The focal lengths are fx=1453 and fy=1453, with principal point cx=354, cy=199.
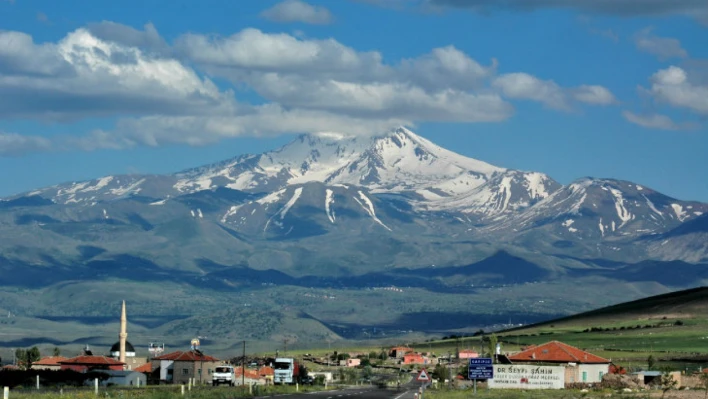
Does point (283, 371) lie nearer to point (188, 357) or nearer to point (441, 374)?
point (441, 374)

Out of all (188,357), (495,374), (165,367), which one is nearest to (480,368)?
(495,374)

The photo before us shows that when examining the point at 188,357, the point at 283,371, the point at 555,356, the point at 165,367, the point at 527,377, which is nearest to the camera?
the point at 527,377

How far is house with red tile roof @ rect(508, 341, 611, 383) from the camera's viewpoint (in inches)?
5428

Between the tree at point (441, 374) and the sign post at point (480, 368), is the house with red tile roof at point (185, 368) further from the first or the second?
the sign post at point (480, 368)

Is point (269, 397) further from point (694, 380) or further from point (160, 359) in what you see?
point (160, 359)

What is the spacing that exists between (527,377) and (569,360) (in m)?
23.9

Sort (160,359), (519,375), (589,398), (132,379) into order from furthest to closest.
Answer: (160,359) → (132,379) → (519,375) → (589,398)

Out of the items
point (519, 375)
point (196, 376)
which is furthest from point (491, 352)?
point (519, 375)

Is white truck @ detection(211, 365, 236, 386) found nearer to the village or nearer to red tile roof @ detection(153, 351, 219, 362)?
the village

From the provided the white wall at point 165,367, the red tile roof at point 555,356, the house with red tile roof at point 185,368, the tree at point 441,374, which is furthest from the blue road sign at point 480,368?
the white wall at point 165,367

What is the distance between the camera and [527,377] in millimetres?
119875

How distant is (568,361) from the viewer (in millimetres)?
142500

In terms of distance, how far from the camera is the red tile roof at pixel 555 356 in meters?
143

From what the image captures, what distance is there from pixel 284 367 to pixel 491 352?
41817 millimetres
